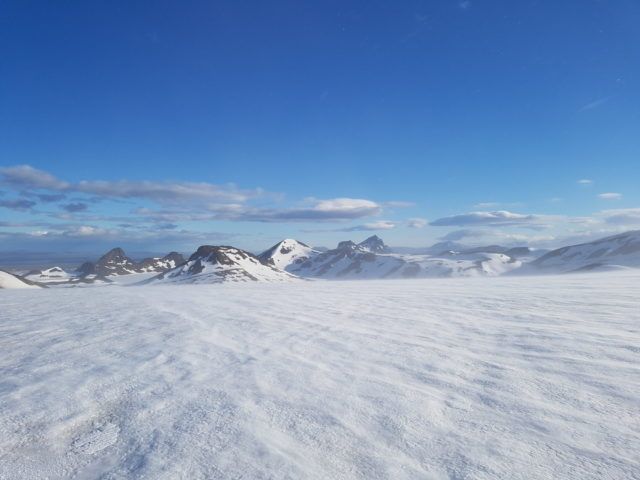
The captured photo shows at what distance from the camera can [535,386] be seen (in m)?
5.50

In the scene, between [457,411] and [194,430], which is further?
[457,411]

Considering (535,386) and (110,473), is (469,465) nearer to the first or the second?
(535,386)

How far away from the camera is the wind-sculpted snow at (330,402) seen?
12.5ft

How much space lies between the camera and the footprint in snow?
425 cm

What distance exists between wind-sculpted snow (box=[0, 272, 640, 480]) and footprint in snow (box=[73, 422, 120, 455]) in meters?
0.03

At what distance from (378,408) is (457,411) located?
99cm

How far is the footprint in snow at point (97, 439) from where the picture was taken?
425cm

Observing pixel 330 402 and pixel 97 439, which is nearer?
pixel 97 439

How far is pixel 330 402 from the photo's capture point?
525cm

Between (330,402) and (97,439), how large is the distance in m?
2.85

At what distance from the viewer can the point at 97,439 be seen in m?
4.44

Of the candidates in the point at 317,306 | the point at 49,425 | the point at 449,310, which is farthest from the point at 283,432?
the point at 317,306

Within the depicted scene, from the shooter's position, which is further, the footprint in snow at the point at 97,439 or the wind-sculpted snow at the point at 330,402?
the footprint in snow at the point at 97,439

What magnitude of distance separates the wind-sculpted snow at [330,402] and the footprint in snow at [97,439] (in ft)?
0.10
